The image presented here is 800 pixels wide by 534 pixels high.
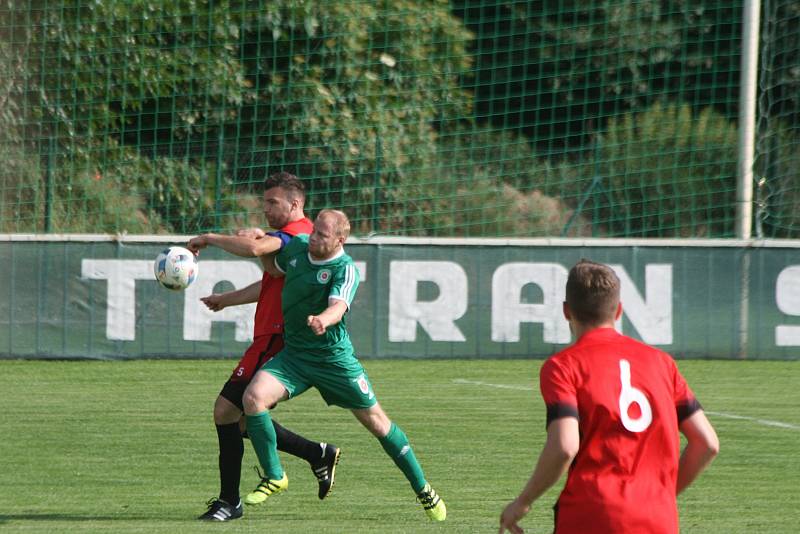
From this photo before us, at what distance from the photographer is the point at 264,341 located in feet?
23.2

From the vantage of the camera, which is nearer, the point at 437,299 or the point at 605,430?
the point at 605,430

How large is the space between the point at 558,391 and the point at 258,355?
3669 mm

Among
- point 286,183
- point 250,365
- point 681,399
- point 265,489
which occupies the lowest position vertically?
point 265,489

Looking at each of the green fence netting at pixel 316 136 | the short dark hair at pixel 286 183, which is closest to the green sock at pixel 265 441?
the short dark hair at pixel 286 183

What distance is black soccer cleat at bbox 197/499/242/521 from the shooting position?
6504 mm

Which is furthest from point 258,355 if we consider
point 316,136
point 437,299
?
point 316,136

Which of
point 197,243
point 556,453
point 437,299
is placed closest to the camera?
point 556,453

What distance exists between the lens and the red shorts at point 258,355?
6.94 metres

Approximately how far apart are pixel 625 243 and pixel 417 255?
2.48 metres

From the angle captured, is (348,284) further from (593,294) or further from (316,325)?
(593,294)

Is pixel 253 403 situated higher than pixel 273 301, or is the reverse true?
pixel 273 301

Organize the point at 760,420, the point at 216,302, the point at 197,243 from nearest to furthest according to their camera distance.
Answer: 1. the point at 197,243
2. the point at 216,302
3. the point at 760,420

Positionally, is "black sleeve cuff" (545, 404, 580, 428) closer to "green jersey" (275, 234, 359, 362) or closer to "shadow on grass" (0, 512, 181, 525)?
"green jersey" (275, 234, 359, 362)

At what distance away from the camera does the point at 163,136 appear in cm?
2041
